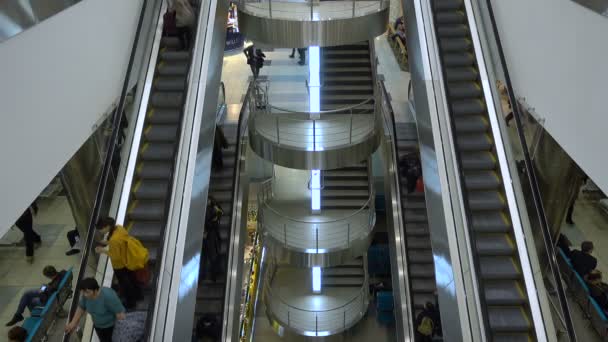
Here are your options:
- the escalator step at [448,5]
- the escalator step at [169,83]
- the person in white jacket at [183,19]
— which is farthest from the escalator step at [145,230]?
the escalator step at [448,5]

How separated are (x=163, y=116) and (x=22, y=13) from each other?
3.02 meters

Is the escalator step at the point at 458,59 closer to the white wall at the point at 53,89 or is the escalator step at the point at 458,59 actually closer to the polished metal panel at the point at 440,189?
the polished metal panel at the point at 440,189

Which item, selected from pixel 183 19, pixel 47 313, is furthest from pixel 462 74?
pixel 47 313

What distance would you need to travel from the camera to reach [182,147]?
23.0 ft

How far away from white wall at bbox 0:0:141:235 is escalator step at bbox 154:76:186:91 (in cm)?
72

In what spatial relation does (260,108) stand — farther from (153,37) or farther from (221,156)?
(153,37)

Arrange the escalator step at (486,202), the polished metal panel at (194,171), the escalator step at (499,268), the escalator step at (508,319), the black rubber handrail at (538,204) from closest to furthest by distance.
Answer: the black rubber handrail at (538,204), the polished metal panel at (194,171), the escalator step at (508,319), the escalator step at (499,268), the escalator step at (486,202)

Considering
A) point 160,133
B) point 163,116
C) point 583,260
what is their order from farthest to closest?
point 163,116 → point 160,133 → point 583,260

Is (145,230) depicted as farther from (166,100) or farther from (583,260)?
(583,260)

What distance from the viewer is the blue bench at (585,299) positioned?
691 cm

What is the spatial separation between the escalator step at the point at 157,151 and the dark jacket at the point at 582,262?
20.4ft

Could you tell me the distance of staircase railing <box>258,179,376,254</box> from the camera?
1081cm

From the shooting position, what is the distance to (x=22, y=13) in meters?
5.26

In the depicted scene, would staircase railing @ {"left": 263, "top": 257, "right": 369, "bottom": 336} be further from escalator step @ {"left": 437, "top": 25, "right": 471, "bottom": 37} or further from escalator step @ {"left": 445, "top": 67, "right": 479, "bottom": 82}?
escalator step @ {"left": 437, "top": 25, "right": 471, "bottom": 37}
